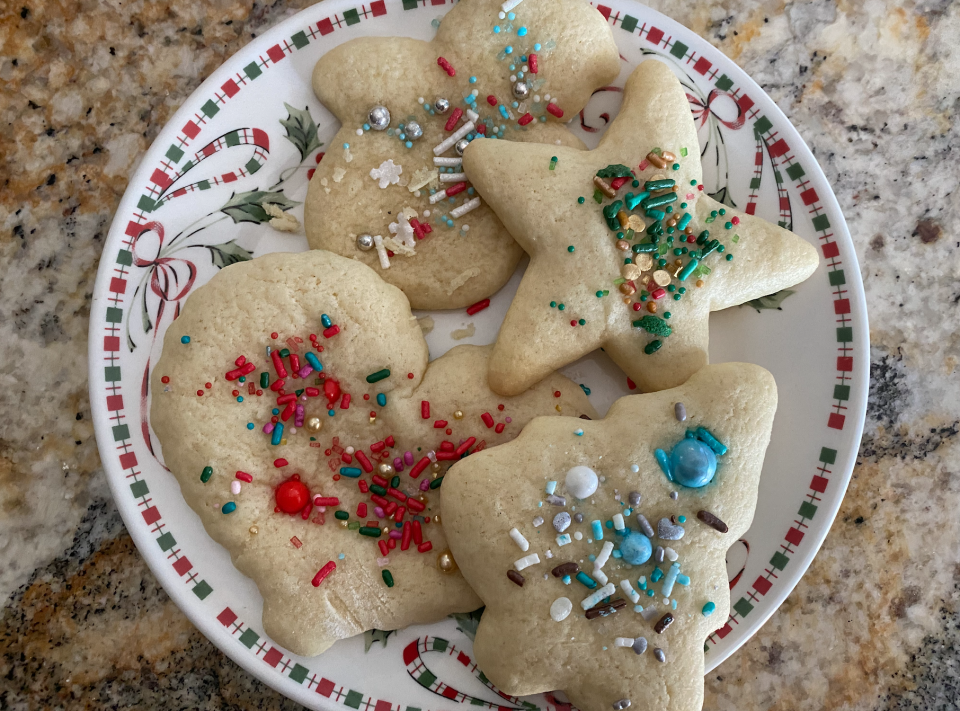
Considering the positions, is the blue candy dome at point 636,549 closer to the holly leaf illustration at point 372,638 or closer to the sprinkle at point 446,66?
the holly leaf illustration at point 372,638

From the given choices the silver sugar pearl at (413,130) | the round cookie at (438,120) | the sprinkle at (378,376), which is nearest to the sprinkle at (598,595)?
the sprinkle at (378,376)

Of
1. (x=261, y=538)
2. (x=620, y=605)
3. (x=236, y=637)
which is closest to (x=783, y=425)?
(x=620, y=605)

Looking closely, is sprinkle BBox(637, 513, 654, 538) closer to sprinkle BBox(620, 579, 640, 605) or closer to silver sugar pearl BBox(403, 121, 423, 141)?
sprinkle BBox(620, 579, 640, 605)

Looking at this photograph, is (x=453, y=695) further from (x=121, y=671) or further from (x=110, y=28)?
(x=110, y=28)

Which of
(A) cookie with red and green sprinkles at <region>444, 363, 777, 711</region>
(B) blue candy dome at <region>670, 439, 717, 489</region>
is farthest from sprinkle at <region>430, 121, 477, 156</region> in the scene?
(B) blue candy dome at <region>670, 439, 717, 489</region>

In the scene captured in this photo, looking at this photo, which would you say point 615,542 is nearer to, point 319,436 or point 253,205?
point 319,436

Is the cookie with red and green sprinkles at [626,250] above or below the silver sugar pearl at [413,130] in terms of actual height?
below

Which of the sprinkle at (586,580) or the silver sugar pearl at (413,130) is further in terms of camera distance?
the silver sugar pearl at (413,130)
